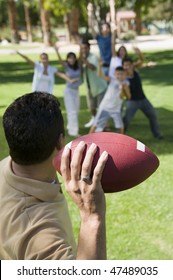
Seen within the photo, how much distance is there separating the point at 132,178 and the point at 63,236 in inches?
22.3

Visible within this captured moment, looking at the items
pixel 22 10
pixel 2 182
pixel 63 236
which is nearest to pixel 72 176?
pixel 63 236

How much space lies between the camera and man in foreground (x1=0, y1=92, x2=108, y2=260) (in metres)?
2.19

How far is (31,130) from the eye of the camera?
2.35m

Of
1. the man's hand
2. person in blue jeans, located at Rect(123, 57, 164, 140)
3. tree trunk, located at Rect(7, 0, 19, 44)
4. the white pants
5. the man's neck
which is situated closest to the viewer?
the man's hand

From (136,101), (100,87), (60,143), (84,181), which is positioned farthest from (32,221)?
(100,87)

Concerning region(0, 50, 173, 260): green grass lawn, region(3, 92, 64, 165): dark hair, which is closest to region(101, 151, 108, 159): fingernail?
region(3, 92, 64, 165): dark hair

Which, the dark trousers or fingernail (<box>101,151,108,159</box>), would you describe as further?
the dark trousers

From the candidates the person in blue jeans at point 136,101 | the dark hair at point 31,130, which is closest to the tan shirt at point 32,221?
the dark hair at point 31,130

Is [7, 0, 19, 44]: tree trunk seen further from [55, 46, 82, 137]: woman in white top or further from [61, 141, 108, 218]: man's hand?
[61, 141, 108, 218]: man's hand

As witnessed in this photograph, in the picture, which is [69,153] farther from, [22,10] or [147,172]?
[22,10]

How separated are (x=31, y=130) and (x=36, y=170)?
181 mm

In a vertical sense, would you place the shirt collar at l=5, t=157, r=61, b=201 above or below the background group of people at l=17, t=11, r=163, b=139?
above

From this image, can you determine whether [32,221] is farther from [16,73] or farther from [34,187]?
[16,73]

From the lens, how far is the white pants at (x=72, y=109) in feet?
37.7
